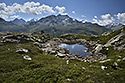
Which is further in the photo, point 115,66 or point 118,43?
point 118,43

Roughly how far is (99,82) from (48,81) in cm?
1054

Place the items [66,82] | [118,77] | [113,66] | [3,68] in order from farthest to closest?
[113,66], [3,68], [118,77], [66,82]

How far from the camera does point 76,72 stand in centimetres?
1817

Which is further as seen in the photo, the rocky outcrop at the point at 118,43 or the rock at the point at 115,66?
the rocky outcrop at the point at 118,43

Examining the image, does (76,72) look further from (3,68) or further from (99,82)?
(3,68)

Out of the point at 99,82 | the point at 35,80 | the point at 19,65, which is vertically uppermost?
the point at 19,65

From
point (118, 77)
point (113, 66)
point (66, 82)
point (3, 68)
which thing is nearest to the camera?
point (66, 82)

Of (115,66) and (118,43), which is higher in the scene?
(118,43)

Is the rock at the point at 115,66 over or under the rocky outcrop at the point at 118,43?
under

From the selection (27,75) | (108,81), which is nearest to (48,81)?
(27,75)

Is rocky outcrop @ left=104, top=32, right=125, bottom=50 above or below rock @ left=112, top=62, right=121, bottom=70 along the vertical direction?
above

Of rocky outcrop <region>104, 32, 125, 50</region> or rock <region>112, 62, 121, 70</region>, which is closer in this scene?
rock <region>112, 62, 121, 70</region>

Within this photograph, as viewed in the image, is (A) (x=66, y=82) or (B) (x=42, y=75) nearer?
(A) (x=66, y=82)

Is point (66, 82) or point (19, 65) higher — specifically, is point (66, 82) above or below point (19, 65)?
below
